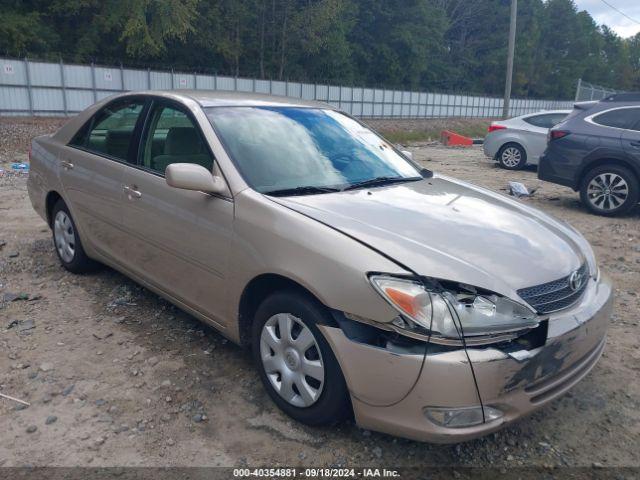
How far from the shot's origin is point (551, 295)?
2.47 meters

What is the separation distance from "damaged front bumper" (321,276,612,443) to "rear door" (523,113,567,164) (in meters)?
10.9

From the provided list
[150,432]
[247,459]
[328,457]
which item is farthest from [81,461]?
[328,457]

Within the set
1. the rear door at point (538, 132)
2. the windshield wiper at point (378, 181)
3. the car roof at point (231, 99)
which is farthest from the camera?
the rear door at point (538, 132)

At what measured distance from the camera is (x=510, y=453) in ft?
8.48

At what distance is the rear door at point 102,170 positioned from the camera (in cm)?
385

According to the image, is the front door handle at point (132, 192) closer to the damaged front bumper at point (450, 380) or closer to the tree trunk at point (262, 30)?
the damaged front bumper at point (450, 380)

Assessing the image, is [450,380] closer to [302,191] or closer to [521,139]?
[302,191]

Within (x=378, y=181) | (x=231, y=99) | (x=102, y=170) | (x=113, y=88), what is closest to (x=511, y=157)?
(x=378, y=181)

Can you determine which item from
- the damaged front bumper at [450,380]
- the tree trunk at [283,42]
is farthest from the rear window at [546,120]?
the tree trunk at [283,42]

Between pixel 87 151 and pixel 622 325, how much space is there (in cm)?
435

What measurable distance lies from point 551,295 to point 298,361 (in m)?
1.22

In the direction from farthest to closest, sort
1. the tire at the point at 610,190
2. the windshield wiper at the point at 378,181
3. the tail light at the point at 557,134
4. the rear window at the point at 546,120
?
1. the rear window at the point at 546,120
2. the tail light at the point at 557,134
3. the tire at the point at 610,190
4. the windshield wiper at the point at 378,181

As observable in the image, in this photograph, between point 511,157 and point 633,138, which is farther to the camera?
point 511,157

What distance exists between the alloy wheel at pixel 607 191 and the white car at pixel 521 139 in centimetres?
461
